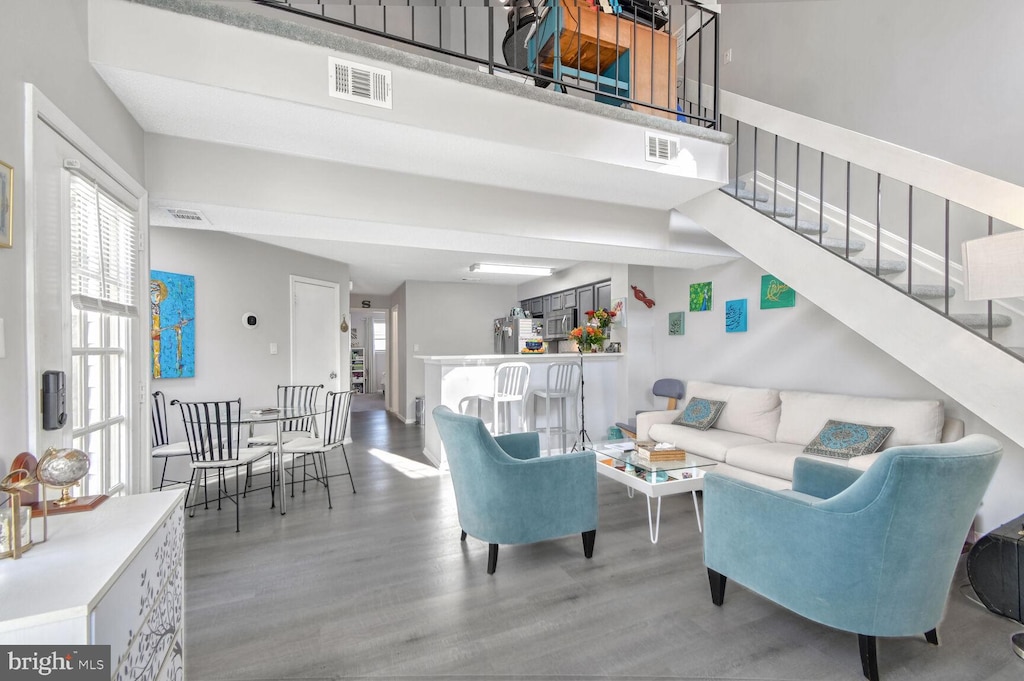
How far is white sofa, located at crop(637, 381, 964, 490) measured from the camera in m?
3.19

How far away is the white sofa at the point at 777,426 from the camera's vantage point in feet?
10.5

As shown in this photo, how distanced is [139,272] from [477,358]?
3.02 metres

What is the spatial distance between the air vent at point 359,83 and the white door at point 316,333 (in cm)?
382

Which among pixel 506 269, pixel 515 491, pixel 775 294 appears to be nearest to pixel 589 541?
pixel 515 491

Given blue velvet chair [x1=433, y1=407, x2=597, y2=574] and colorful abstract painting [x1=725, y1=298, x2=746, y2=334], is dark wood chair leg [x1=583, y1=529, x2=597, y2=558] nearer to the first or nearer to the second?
blue velvet chair [x1=433, y1=407, x2=597, y2=574]

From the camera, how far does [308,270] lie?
19.7 ft

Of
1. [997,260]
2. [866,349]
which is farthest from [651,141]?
[866,349]

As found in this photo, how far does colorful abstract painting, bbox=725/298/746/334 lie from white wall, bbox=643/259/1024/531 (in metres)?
0.06

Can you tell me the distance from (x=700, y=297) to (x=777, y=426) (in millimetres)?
1820

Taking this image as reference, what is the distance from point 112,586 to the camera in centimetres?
101

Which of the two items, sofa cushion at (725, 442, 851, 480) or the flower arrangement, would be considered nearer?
sofa cushion at (725, 442, 851, 480)

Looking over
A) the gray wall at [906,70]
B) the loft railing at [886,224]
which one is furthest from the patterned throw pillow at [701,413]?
the gray wall at [906,70]

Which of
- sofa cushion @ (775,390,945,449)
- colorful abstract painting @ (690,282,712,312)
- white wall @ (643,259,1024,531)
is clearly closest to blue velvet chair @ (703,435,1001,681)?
sofa cushion @ (775,390,945,449)

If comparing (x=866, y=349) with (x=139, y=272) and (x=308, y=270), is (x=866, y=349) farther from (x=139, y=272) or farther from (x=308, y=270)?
(x=308, y=270)
